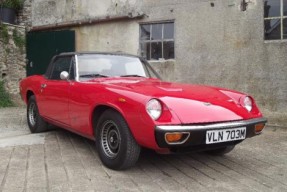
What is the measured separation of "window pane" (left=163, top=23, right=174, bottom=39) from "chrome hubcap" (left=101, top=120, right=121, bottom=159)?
5.33m

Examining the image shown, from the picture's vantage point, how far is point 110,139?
155 inches

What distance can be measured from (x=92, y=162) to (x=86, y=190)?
0.89 m

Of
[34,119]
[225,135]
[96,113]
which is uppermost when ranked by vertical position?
[96,113]

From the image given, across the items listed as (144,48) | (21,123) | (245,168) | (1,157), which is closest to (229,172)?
(245,168)

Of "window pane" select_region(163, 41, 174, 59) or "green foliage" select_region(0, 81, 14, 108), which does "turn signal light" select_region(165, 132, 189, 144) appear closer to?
"window pane" select_region(163, 41, 174, 59)

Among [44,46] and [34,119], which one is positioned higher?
[44,46]

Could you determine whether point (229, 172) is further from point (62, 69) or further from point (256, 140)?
point (62, 69)

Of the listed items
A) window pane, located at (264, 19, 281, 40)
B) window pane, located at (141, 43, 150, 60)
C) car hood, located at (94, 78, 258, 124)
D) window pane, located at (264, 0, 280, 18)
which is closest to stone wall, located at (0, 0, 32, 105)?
window pane, located at (141, 43, 150, 60)

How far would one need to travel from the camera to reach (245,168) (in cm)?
405

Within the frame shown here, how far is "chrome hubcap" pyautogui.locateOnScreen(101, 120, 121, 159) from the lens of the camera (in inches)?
152

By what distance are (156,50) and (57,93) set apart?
15.5ft

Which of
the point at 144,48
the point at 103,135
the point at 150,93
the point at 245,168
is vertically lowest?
the point at 245,168

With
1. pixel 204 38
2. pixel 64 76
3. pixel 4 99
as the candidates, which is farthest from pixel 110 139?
pixel 4 99

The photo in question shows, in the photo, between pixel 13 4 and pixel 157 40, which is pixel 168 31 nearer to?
pixel 157 40
